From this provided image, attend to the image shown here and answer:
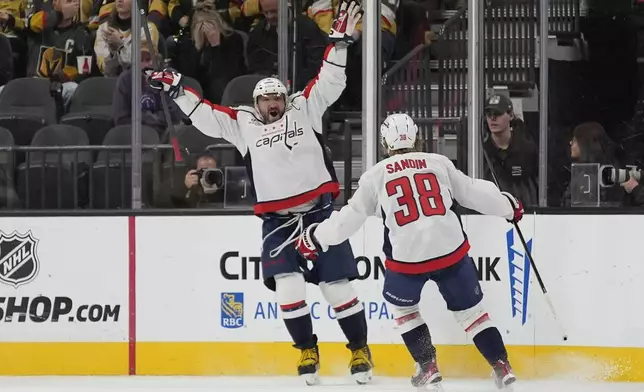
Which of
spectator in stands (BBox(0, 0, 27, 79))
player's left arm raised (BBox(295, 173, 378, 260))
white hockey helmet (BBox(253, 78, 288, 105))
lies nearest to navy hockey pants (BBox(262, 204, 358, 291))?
player's left arm raised (BBox(295, 173, 378, 260))

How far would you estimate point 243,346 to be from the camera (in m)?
5.71

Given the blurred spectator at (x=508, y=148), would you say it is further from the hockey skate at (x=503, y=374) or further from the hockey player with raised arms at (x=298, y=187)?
the hockey skate at (x=503, y=374)

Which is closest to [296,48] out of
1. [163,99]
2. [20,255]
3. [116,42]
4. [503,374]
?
[163,99]

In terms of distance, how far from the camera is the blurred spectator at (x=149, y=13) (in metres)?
5.82

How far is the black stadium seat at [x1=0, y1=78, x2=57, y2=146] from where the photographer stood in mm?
5848

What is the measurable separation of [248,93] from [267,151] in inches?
19.2

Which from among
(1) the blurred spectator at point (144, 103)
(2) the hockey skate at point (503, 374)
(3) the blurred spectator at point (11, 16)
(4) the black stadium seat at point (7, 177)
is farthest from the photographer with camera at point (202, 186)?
(2) the hockey skate at point (503, 374)

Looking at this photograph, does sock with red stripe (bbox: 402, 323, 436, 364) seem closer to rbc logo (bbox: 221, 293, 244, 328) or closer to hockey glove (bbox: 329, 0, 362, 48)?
rbc logo (bbox: 221, 293, 244, 328)

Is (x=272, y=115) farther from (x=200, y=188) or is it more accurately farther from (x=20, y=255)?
(x=20, y=255)

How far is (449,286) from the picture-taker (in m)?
5.03

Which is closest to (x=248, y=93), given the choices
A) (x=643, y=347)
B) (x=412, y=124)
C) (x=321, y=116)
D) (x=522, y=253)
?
(x=321, y=116)

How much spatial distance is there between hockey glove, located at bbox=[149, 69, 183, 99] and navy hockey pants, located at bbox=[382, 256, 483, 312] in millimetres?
1261

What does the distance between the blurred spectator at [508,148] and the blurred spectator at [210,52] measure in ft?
3.83

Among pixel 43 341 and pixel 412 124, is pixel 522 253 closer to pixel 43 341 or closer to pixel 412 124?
pixel 412 124
